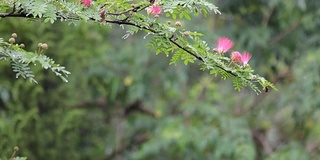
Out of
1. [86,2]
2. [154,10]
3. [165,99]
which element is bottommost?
[86,2]

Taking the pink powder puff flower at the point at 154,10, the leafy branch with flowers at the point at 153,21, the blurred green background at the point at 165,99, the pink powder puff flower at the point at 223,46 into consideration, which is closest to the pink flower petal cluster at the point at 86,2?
the leafy branch with flowers at the point at 153,21

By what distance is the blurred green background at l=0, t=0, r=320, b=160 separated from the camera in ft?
12.5

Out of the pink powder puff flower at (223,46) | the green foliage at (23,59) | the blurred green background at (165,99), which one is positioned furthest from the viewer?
the blurred green background at (165,99)

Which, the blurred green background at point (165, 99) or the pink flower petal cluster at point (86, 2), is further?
the blurred green background at point (165, 99)

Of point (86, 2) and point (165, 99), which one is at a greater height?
point (165, 99)

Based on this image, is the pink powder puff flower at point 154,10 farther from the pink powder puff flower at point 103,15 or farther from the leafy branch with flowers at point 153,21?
the pink powder puff flower at point 103,15

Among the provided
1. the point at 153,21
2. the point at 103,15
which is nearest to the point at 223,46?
the point at 153,21

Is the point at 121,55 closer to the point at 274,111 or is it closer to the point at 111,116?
the point at 111,116

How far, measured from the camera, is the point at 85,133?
4.42 m

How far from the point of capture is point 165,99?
193 inches

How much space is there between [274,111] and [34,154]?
1849 millimetres

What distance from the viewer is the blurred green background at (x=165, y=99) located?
3818 mm

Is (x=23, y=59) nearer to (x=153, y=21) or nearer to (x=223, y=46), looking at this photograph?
(x=153, y=21)

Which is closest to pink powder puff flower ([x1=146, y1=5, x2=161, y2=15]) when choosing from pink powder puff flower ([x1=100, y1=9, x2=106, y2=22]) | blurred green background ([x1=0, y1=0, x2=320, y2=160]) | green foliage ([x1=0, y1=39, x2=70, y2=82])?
pink powder puff flower ([x1=100, y1=9, x2=106, y2=22])
